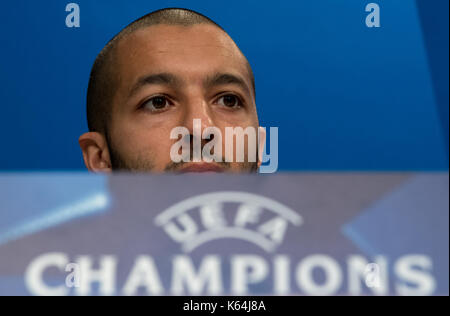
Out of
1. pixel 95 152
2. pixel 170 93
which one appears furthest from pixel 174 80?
pixel 95 152

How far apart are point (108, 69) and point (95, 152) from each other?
184 millimetres

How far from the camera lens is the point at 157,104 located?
1.07 m

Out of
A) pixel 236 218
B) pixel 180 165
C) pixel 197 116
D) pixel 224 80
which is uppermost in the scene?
pixel 224 80

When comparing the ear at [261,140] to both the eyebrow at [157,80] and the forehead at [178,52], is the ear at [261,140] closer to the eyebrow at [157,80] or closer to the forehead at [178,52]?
the forehead at [178,52]

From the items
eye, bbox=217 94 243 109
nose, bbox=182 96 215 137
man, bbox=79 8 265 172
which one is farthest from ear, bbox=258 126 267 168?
nose, bbox=182 96 215 137

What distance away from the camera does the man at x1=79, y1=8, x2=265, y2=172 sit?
1.03m

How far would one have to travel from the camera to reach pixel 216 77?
1084 mm

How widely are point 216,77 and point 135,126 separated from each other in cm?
19

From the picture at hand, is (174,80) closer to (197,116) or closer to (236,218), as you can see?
(197,116)

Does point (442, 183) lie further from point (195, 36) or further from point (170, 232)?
point (195, 36)

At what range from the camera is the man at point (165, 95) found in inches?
40.6
